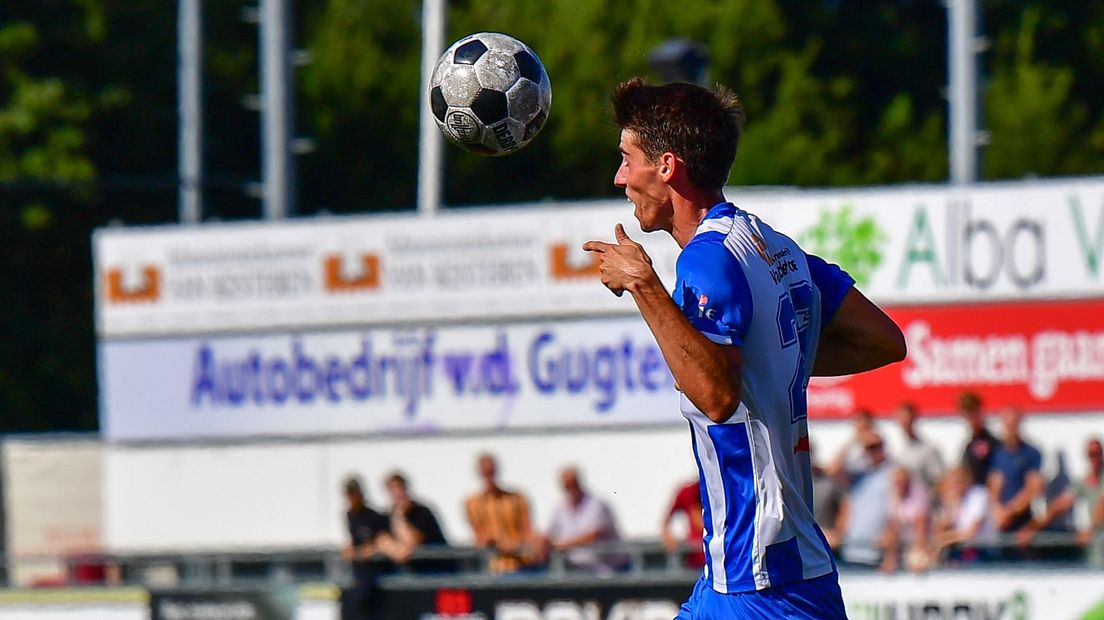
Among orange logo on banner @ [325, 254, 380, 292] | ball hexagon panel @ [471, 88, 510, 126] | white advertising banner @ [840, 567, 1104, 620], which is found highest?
ball hexagon panel @ [471, 88, 510, 126]

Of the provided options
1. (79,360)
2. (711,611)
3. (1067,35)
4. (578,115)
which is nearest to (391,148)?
(578,115)

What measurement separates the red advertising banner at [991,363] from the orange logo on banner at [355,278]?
4.26 meters

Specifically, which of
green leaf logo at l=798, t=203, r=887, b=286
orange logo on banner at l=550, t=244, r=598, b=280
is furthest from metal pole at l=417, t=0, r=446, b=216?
green leaf logo at l=798, t=203, r=887, b=286

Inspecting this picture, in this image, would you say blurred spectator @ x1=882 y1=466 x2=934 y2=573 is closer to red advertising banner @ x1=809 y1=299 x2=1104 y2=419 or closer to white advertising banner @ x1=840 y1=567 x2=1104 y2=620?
white advertising banner @ x1=840 y1=567 x2=1104 y2=620

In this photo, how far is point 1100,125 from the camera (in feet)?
115

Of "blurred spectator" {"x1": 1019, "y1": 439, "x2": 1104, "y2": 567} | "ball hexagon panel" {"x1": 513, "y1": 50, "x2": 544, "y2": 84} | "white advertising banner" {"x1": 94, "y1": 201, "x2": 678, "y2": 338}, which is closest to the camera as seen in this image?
"ball hexagon panel" {"x1": 513, "y1": 50, "x2": 544, "y2": 84}

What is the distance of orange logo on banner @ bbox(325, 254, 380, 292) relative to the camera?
697 inches

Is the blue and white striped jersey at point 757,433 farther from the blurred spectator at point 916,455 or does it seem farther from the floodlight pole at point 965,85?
the floodlight pole at point 965,85

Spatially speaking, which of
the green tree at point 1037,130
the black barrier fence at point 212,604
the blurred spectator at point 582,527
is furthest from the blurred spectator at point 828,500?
the green tree at point 1037,130

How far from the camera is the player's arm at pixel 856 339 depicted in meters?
5.37

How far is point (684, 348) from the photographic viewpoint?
181 inches

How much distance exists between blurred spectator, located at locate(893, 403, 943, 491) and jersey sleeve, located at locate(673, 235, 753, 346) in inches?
317

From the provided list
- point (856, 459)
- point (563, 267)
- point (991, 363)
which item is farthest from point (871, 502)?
point (563, 267)

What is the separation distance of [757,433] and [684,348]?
0.44 meters
